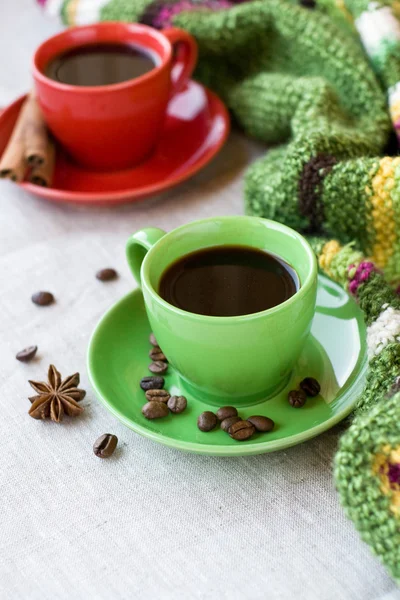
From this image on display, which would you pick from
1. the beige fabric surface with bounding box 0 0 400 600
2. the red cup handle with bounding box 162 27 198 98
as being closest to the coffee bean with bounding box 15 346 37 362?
the beige fabric surface with bounding box 0 0 400 600

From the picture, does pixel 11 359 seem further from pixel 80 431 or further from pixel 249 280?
pixel 249 280

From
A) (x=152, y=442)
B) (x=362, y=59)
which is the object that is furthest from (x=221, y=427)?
(x=362, y=59)

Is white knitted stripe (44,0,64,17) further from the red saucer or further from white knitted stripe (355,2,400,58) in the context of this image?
white knitted stripe (355,2,400,58)

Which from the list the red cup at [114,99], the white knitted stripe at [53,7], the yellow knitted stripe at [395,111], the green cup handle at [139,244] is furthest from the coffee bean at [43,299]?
the white knitted stripe at [53,7]

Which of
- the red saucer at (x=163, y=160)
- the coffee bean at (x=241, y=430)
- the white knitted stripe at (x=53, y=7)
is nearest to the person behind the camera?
the coffee bean at (x=241, y=430)

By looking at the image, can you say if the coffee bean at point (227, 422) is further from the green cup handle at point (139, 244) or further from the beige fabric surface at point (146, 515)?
the green cup handle at point (139, 244)

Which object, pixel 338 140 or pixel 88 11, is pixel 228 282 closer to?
pixel 338 140
